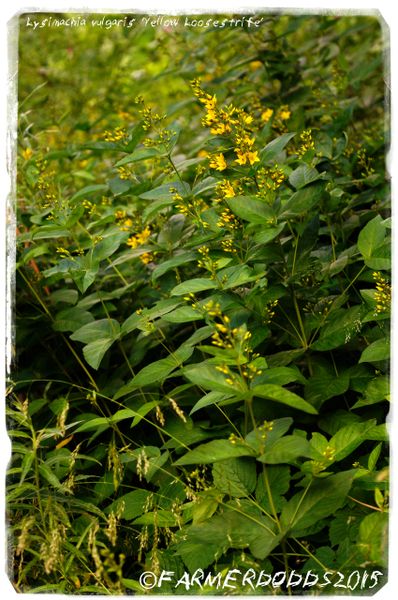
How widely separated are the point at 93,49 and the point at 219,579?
4042mm

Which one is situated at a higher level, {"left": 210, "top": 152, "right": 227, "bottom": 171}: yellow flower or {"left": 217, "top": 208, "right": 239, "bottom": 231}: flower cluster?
{"left": 210, "top": 152, "right": 227, "bottom": 171}: yellow flower

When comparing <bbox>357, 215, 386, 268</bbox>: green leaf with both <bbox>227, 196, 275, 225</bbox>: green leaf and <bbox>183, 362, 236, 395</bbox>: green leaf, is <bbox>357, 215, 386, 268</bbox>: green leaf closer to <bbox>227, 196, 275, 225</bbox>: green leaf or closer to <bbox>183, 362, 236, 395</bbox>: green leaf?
<bbox>227, 196, 275, 225</bbox>: green leaf

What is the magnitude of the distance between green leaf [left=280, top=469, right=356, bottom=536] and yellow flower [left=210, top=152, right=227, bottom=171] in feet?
2.59

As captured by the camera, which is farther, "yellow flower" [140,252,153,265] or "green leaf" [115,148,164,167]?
"yellow flower" [140,252,153,265]

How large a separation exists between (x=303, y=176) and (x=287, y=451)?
784 mm

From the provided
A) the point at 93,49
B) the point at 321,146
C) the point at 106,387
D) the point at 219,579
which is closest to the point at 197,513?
the point at 219,579

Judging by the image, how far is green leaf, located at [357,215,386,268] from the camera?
1.88 metres

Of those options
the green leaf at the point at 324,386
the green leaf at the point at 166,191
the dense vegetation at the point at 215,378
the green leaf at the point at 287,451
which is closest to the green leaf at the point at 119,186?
the dense vegetation at the point at 215,378

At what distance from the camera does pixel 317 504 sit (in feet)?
5.22

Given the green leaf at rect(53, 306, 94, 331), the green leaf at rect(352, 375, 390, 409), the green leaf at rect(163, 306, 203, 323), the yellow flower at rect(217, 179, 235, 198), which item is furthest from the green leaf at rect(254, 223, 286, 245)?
the green leaf at rect(53, 306, 94, 331)

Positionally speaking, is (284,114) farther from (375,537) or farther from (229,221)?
(375,537)

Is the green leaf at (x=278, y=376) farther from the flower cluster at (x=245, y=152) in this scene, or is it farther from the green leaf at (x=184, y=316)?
the flower cluster at (x=245, y=152)

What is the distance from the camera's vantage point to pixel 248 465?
1.71 meters

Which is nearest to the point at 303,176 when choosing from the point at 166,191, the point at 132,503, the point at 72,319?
the point at 166,191
